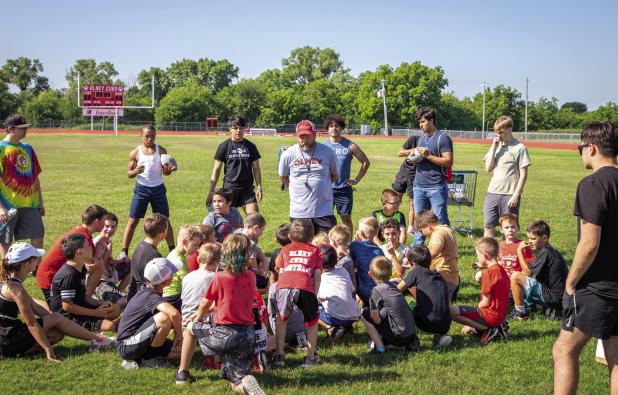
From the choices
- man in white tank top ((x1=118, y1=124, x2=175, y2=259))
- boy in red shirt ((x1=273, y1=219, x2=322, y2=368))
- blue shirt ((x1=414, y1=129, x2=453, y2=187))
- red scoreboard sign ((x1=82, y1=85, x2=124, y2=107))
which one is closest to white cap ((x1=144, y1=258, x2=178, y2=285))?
boy in red shirt ((x1=273, y1=219, x2=322, y2=368))

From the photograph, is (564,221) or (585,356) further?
(564,221)

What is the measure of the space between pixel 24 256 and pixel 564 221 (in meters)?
11.4

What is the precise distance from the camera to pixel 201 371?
17.1 feet

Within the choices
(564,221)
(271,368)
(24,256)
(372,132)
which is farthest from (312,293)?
(372,132)

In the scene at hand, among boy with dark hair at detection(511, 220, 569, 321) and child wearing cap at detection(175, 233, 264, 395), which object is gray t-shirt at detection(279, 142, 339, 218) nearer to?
boy with dark hair at detection(511, 220, 569, 321)

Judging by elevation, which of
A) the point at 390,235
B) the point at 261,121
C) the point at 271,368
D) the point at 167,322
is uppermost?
A: the point at 261,121

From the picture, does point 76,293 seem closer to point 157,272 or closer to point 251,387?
point 157,272

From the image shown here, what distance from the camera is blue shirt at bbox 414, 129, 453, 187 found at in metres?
8.90

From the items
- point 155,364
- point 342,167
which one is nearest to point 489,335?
point 155,364

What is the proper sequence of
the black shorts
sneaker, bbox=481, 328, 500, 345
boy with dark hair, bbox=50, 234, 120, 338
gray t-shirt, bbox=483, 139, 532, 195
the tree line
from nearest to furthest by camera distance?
the black shorts, boy with dark hair, bbox=50, 234, 120, 338, sneaker, bbox=481, 328, 500, 345, gray t-shirt, bbox=483, 139, 532, 195, the tree line

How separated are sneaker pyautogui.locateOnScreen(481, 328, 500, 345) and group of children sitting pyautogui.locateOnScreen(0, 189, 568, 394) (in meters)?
0.01

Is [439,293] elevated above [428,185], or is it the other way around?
[428,185]

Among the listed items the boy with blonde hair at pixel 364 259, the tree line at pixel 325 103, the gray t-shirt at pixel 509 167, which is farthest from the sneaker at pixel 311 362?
the tree line at pixel 325 103

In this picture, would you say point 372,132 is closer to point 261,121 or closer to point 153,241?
point 261,121
